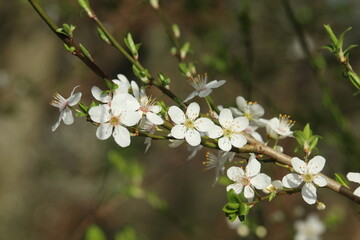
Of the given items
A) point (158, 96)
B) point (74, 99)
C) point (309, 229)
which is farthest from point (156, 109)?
point (309, 229)

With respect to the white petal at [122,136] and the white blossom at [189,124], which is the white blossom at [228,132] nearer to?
the white blossom at [189,124]

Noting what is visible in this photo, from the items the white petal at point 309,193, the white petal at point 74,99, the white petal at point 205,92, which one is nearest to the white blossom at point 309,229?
the white petal at point 309,193

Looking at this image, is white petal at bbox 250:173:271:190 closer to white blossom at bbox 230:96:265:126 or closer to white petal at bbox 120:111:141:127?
white blossom at bbox 230:96:265:126

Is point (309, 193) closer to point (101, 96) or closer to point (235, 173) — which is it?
point (235, 173)

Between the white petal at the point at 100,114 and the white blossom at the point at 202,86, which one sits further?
the white blossom at the point at 202,86

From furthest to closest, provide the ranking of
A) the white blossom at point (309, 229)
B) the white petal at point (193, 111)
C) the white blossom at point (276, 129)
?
the white blossom at point (309, 229) → the white blossom at point (276, 129) → the white petal at point (193, 111)

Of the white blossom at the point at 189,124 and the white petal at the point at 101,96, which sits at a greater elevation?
the white petal at the point at 101,96

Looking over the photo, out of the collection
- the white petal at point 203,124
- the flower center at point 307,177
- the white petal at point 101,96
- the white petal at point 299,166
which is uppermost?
the white petal at point 101,96

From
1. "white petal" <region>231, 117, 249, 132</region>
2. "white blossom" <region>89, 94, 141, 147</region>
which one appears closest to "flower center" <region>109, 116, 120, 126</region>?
"white blossom" <region>89, 94, 141, 147</region>
